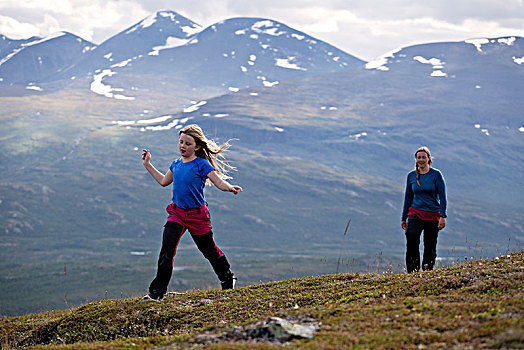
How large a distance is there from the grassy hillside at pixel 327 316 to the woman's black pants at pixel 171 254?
15.9 inches

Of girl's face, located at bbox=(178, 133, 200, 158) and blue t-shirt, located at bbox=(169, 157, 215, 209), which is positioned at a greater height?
girl's face, located at bbox=(178, 133, 200, 158)

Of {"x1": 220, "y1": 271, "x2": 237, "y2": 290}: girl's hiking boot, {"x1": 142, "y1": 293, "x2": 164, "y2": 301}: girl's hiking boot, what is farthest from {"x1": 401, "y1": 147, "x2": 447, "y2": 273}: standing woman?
{"x1": 142, "y1": 293, "x2": 164, "y2": 301}: girl's hiking boot

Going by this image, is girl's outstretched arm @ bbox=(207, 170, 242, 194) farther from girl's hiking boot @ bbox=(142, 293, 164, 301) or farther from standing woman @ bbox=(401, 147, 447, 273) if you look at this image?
standing woman @ bbox=(401, 147, 447, 273)

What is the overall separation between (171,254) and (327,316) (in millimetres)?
4115

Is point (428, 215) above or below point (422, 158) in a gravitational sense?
below

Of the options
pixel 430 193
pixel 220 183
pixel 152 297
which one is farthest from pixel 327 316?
pixel 430 193

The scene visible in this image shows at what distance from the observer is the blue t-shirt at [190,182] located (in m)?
11.9

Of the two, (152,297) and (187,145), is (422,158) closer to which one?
(187,145)

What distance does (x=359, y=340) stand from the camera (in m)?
7.61

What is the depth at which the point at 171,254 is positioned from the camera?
1215 centimetres

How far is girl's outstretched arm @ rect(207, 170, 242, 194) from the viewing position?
11453 millimetres

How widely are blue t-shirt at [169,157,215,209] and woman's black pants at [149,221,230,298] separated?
1.63ft

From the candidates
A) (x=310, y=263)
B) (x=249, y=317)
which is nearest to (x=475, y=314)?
(x=249, y=317)

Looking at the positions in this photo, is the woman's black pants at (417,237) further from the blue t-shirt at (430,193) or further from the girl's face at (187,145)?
the girl's face at (187,145)
